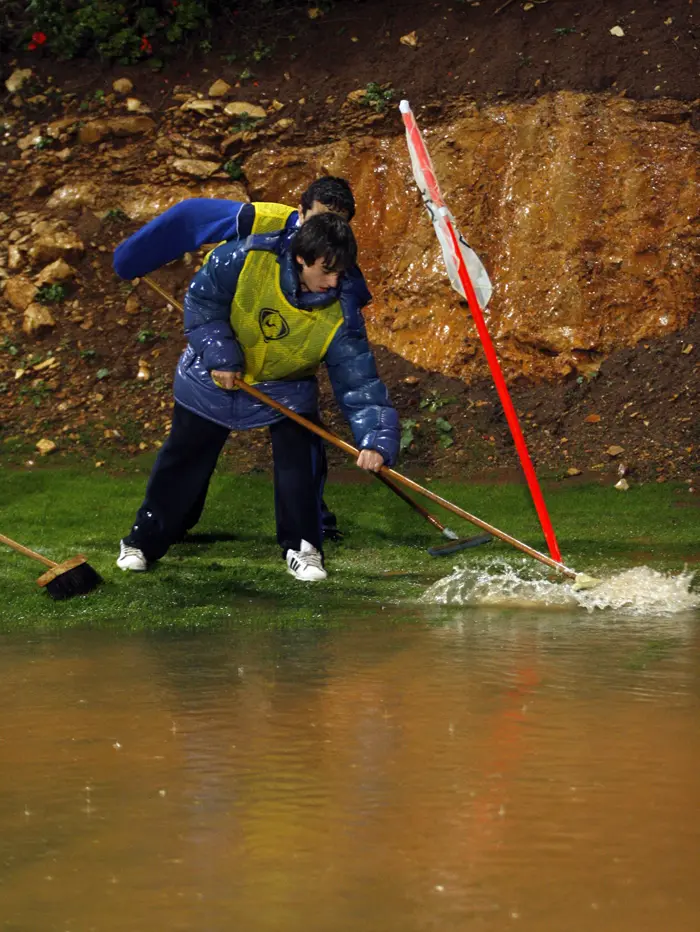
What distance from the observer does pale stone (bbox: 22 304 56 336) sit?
1005cm

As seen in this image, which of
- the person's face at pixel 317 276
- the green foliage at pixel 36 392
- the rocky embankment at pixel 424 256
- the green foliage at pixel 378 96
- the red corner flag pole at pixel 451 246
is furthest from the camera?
the green foliage at pixel 378 96

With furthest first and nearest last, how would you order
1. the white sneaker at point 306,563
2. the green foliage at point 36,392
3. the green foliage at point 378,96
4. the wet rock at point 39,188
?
the wet rock at point 39,188, the green foliage at point 378,96, the green foliage at point 36,392, the white sneaker at point 306,563

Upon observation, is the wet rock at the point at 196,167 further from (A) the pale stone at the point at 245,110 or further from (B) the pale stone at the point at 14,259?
(B) the pale stone at the point at 14,259

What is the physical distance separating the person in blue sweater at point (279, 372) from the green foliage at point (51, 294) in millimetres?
4285

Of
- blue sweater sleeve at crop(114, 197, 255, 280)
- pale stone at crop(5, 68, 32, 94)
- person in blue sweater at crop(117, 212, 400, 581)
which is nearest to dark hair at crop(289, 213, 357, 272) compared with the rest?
person in blue sweater at crop(117, 212, 400, 581)

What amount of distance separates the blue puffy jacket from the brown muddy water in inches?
45.6

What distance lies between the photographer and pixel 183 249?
19.7 feet

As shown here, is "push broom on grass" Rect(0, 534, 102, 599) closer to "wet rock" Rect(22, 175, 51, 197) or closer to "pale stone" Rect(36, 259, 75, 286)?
"pale stone" Rect(36, 259, 75, 286)

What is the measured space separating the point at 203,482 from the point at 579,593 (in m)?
1.78

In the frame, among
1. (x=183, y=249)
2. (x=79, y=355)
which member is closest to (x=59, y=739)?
(x=183, y=249)

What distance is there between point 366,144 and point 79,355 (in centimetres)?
260

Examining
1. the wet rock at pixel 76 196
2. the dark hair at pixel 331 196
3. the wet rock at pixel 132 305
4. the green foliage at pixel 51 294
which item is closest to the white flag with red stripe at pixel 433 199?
the dark hair at pixel 331 196

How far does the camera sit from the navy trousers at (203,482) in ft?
20.1

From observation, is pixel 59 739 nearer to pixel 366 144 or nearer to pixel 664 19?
pixel 366 144
